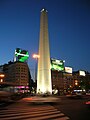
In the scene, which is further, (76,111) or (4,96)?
(4,96)

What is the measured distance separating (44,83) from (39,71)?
325 centimetres

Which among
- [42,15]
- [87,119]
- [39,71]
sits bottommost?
[87,119]

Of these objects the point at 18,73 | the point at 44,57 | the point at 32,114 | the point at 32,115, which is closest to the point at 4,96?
the point at 32,114

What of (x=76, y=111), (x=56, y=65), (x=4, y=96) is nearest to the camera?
(x=76, y=111)

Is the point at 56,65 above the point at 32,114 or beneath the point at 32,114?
above

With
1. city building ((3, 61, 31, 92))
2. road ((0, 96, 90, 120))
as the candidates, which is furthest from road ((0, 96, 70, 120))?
city building ((3, 61, 31, 92))

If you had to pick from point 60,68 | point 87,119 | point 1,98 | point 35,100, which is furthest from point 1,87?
point 60,68

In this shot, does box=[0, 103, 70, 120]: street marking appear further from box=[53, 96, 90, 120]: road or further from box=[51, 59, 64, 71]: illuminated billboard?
box=[51, 59, 64, 71]: illuminated billboard

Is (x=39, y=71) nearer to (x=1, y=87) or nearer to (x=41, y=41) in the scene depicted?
(x=41, y=41)

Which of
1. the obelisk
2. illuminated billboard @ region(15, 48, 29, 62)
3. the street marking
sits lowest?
the street marking

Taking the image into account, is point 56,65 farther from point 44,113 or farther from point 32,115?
point 32,115

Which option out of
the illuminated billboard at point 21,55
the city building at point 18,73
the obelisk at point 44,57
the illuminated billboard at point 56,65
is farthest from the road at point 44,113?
the city building at point 18,73

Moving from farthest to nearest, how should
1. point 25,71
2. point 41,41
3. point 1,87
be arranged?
point 25,71
point 41,41
point 1,87

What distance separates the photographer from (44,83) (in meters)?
56.3
